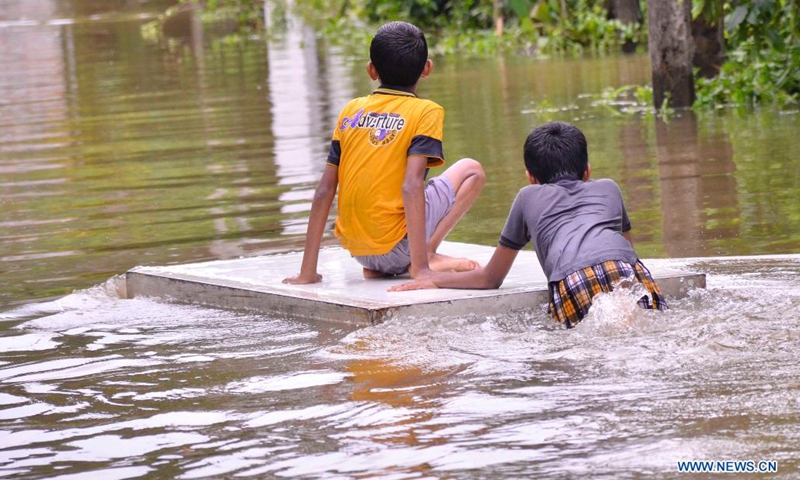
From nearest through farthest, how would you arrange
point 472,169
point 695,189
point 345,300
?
point 345,300, point 472,169, point 695,189

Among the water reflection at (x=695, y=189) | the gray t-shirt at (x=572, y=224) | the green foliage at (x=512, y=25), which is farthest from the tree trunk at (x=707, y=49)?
the gray t-shirt at (x=572, y=224)

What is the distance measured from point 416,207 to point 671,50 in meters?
8.19

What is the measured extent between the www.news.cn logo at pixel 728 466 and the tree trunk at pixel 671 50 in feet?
33.0

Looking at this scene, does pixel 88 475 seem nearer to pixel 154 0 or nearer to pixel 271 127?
pixel 271 127

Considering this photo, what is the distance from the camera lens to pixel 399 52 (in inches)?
235

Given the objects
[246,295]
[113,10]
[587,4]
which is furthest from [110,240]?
[113,10]

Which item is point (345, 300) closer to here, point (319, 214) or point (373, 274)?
point (319, 214)

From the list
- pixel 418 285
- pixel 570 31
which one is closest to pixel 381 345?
pixel 418 285

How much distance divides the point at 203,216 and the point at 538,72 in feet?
37.6

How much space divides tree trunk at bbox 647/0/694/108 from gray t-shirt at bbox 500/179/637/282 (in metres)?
7.95

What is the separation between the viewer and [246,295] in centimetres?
636

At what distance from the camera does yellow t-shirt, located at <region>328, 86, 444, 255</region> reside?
603cm

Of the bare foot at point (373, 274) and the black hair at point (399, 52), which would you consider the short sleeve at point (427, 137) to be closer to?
the black hair at point (399, 52)

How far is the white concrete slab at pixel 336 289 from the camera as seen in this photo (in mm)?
5680
